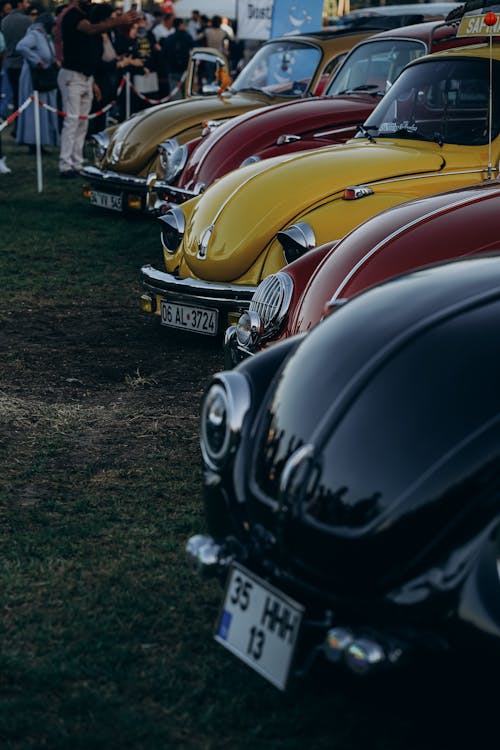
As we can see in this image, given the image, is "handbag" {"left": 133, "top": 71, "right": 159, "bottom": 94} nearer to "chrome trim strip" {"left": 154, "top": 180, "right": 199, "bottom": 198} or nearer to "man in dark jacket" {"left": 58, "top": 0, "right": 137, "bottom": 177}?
"man in dark jacket" {"left": 58, "top": 0, "right": 137, "bottom": 177}

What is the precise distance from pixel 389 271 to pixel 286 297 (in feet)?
1.55

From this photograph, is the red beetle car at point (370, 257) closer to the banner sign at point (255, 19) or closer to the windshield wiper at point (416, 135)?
the windshield wiper at point (416, 135)

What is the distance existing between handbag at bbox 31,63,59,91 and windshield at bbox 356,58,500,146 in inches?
307

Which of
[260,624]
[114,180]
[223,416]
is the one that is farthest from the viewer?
[114,180]

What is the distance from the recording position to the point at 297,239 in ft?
17.5

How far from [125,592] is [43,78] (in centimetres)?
1113

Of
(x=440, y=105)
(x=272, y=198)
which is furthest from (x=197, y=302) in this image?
(x=440, y=105)

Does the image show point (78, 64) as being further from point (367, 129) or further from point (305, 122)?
point (367, 129)

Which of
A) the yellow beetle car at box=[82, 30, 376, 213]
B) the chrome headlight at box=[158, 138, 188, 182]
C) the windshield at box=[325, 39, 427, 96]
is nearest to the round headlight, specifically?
the chrome headlight at box=[158, 138, 188, 182]

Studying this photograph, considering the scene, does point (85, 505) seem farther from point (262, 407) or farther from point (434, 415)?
point (434, 415)

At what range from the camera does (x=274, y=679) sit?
7.88 feet

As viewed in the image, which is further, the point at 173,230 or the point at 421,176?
the point at 173,230

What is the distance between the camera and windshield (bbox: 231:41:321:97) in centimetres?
977

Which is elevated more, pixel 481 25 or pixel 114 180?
pixel 481 25
